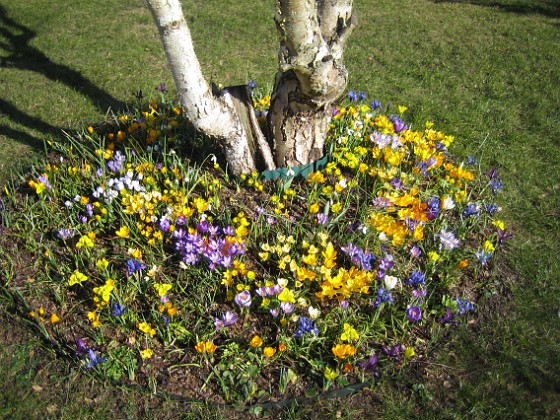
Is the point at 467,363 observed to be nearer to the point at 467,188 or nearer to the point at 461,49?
the point at 467,188

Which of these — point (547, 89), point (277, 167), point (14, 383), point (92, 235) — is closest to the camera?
point (14, 383)

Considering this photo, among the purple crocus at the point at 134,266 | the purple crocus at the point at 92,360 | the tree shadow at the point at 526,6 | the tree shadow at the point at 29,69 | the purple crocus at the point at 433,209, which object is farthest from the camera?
the tree shadow at the point at 526,6

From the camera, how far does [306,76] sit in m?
2.97

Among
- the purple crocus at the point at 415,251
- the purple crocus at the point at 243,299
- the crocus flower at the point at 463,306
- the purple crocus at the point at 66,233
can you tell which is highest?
the purple crocus at the point at 66,233

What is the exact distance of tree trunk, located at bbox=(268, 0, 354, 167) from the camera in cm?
286

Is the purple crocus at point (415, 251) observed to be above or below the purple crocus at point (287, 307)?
below

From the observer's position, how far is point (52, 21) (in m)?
6.73

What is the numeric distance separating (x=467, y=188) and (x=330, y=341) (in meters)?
1.78

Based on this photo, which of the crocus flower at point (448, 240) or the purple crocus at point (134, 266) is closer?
the purple crocus at point (134, 266)

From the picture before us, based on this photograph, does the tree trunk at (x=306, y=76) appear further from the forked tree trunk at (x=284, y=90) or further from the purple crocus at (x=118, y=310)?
the purple crocus at (x=118, y=310)

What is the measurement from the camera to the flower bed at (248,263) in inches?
104

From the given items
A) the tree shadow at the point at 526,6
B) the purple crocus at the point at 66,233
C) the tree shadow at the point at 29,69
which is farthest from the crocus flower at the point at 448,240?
the tree shadow at the point at 526,6

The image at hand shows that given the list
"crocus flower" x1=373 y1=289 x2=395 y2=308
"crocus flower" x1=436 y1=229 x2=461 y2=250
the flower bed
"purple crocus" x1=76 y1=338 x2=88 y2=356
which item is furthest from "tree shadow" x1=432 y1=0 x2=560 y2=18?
"purple crocus" x1=76 y1=338 x2=88 y2=356

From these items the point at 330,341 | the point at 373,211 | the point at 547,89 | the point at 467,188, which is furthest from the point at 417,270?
the point at 547,89
